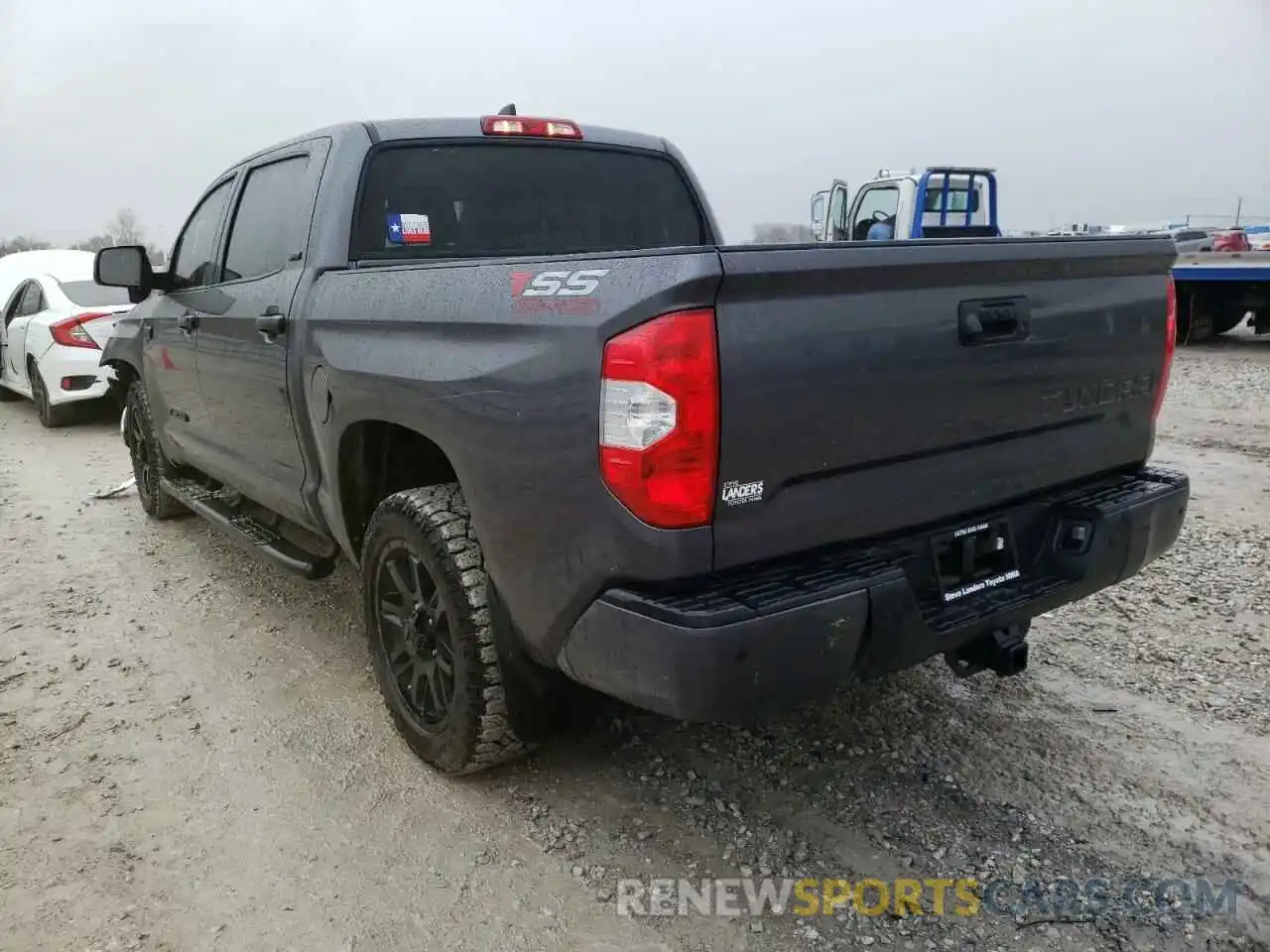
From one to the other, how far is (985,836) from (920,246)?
1.57 meters

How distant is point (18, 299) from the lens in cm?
1008

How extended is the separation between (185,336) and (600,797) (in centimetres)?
302

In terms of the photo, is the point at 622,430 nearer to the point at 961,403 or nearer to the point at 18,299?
the point at 961,403

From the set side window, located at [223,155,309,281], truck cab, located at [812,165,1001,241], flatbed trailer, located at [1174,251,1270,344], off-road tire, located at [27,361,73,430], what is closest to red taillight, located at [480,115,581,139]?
side window, located at [223,155,309,281]

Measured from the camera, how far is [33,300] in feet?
32.0

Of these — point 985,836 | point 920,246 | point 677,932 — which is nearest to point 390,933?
point 677,932

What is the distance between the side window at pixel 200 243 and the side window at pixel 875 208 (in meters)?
9.96

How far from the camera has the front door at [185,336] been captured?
4.42 m

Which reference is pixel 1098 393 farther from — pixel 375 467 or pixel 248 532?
pixel 248 532

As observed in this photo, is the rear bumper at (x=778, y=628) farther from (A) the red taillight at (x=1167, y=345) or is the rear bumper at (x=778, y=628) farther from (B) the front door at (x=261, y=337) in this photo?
(B) the front door at (x=261, y=337)

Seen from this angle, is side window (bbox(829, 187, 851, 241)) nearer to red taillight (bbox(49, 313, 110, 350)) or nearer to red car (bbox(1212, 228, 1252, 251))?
red taillight (bbox(49, 313, 110, 350))

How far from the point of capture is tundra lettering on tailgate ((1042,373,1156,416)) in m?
2.60

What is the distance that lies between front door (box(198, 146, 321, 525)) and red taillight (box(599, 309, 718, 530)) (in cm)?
173

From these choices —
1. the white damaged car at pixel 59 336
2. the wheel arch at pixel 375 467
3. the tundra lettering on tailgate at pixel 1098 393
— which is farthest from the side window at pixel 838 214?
the wheel arch at pixel 375 467
